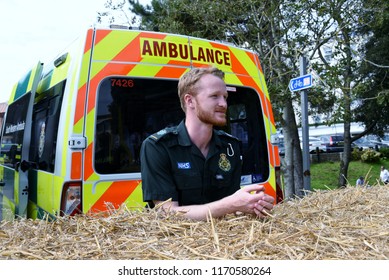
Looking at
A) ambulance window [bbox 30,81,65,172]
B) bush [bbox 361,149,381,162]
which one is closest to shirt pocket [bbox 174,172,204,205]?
ambulance window [bbox 30,81,65,172]

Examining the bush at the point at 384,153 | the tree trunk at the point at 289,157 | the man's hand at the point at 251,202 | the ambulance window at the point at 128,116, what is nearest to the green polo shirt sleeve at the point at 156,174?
the man's hand at the point at 251,202

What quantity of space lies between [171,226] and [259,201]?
1.41ft

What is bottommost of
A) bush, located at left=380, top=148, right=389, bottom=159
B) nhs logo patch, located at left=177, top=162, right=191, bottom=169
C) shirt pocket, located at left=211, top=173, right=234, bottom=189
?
shirt pocket, located at left=211, top=173, right=234, bottom=189

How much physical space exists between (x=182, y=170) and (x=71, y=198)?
1104mm

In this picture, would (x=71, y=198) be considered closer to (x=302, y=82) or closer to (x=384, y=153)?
(x=302, y=82)

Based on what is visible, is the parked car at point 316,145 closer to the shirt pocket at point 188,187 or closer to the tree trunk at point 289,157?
the tree trunk at point 289,157

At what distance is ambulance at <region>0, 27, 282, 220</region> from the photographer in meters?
3.15

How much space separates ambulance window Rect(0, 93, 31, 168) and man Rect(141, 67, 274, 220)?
277 centimetres

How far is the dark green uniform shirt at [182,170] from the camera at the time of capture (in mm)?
2314

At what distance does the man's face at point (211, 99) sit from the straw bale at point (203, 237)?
0.66 meters

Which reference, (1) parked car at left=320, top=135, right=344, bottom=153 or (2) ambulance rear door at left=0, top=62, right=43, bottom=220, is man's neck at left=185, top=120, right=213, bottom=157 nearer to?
(2) ambulance rear door at left=0, top=62, right=43, bottom=220

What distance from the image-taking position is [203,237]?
169cm

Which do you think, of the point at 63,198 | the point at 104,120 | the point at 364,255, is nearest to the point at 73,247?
the point at 364,255

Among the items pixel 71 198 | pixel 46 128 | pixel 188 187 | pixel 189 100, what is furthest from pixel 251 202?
pixel 46 128
